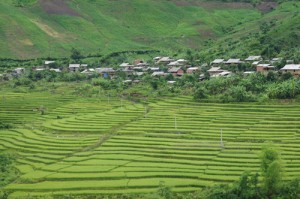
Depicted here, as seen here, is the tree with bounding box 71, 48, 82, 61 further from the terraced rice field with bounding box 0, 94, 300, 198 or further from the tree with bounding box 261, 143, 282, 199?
the tree with bounding box 261, 143, 282, 199

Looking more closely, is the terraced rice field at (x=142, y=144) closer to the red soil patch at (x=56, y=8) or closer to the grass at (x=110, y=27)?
the grass at (x=110, y=27)

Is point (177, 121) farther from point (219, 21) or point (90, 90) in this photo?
point (219, 21)

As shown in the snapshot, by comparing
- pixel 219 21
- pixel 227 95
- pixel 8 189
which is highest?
pixel 219 21

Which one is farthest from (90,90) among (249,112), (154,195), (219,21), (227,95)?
(219,21)

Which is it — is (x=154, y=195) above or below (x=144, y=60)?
below

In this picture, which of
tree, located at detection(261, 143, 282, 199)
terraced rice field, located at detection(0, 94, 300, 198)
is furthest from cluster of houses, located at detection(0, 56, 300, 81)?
tree, located at detection(261, 143, 282, 199)

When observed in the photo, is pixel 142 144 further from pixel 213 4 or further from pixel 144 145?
pixel 213 4
